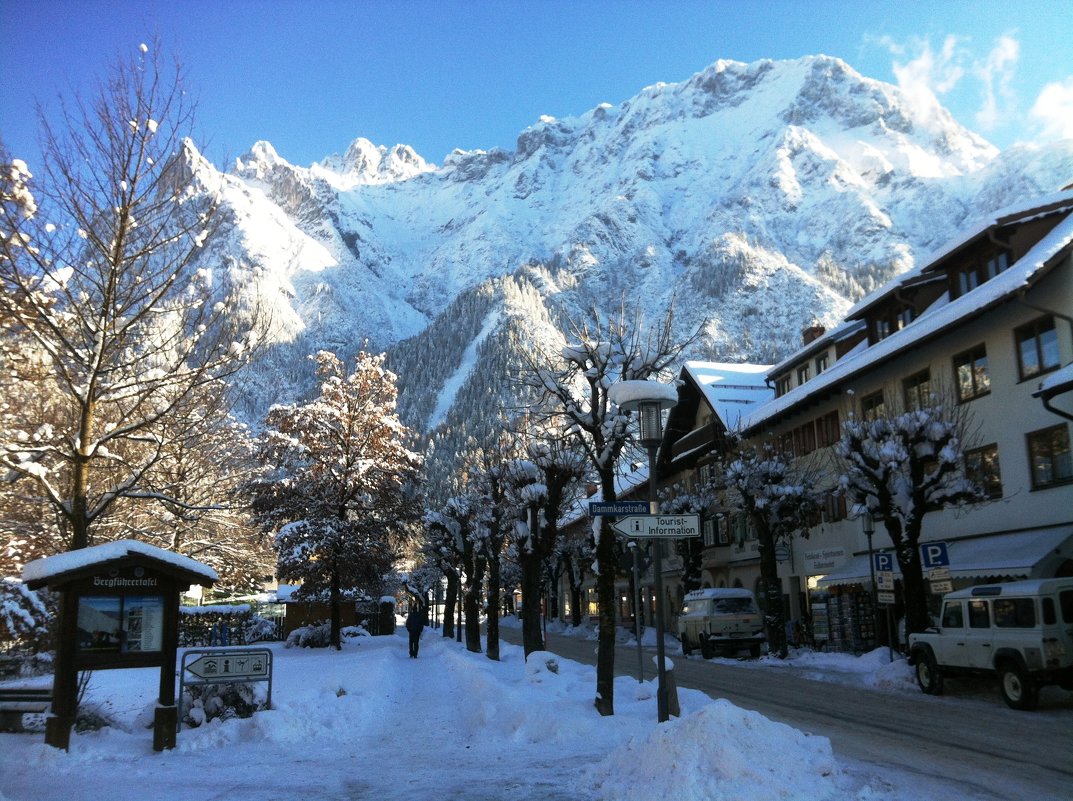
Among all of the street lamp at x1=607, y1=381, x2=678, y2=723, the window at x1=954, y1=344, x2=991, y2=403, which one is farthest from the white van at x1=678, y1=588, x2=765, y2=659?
the street lamp at x1=607, y1=381, x2=678, y2=723

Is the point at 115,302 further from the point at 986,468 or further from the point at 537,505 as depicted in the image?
the point at 986,468

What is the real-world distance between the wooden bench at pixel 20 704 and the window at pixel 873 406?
2539 centimetres

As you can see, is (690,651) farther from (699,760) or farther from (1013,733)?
(699,760)

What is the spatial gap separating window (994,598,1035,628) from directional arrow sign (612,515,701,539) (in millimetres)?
6916

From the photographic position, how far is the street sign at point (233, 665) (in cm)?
1276

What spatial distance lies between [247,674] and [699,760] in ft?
25.0

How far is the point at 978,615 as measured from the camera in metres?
15.8

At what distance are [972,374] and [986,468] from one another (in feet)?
8.87

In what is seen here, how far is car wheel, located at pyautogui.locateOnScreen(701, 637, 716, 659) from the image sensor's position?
97.2 feet

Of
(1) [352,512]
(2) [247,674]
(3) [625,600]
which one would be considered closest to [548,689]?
(2) [247,674]

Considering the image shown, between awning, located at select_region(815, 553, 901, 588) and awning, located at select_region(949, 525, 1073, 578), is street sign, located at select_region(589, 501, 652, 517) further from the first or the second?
awning, located at select_region(815, 553, 901, 588)

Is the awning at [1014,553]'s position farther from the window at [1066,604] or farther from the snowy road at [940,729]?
the window at [1066,604]

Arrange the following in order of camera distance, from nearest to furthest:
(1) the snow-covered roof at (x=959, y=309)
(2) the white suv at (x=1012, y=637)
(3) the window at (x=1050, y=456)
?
(2) the white suv at (x=1012, y=637) < (1) the snow-covered roof at (x=959, y=309) < (3) the window at (x=1050, y=456)

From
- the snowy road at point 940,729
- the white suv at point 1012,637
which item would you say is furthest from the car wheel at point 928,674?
the snowy road at point 940,729
